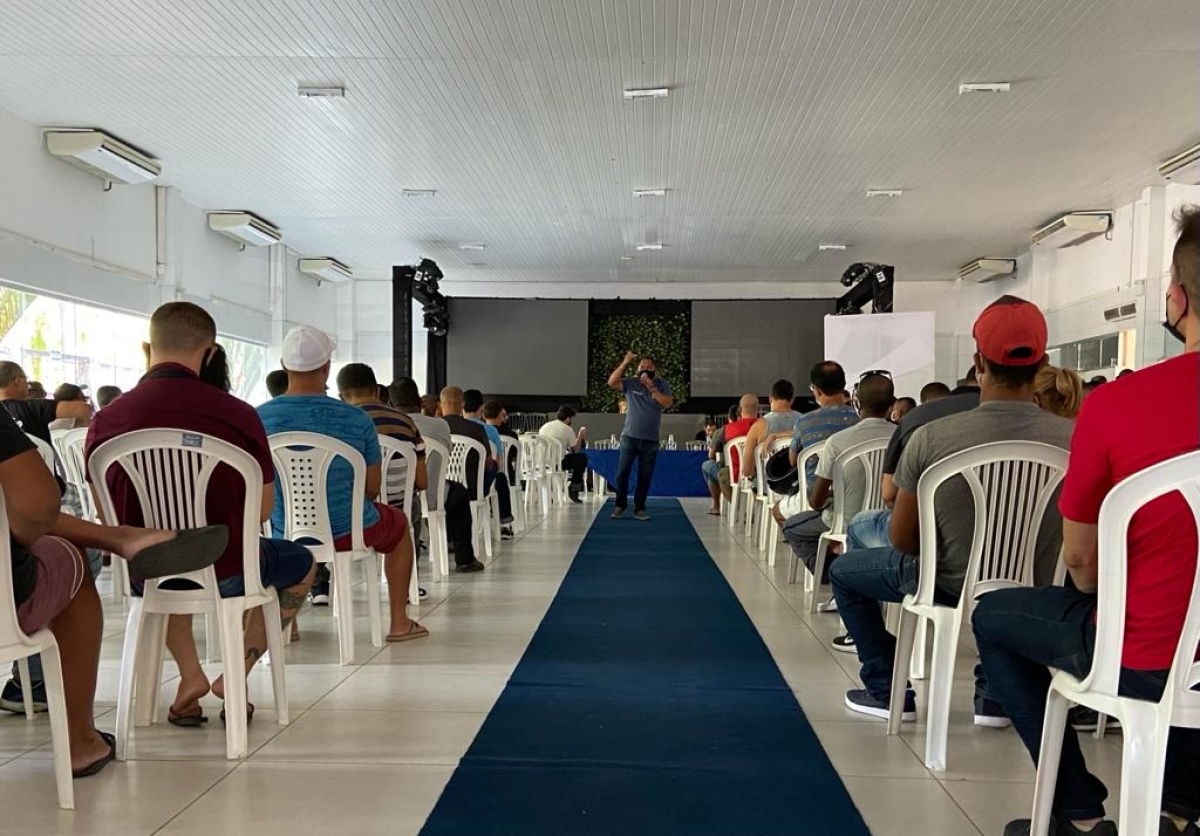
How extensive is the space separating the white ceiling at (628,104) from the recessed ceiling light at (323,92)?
101mm

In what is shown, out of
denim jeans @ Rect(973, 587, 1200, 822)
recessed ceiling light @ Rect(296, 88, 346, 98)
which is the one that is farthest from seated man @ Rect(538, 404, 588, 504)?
denim jeans @ Rect(973, 587, 1200, 822)

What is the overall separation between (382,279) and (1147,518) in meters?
15.7

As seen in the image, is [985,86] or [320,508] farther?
[985,86]

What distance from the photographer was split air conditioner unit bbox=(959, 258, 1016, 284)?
13977 millimetres

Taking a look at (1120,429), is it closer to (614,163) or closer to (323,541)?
(323,541)

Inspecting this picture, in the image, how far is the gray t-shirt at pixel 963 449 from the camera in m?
2.39

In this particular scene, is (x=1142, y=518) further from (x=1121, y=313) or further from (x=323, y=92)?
(x=1121, y=313)

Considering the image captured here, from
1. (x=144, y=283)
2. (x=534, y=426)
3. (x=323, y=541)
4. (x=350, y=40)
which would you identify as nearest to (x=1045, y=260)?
(x=534, y=426)

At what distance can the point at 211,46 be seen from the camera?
254 inches

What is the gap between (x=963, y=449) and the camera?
2352 millimetres

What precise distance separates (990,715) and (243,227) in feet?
35.3

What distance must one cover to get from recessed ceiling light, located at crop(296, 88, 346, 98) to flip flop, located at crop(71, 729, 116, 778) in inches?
229

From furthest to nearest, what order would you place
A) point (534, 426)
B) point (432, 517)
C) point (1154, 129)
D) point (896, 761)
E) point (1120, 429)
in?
point (534, 426), point (1154, 129), point (432, 517), point (896, 761), point (1120, 429)

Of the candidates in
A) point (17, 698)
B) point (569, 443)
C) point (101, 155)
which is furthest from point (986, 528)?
point (569, 443)
